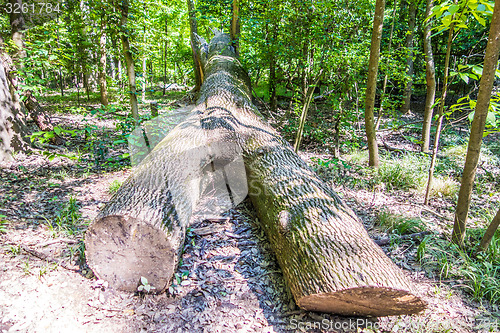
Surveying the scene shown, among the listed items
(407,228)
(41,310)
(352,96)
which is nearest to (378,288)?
(407,228)

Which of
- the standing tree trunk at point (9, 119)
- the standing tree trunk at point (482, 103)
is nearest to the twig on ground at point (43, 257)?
the standing tree trunk at point (9, 119)

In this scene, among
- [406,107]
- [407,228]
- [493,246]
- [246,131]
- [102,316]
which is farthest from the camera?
[406,107]

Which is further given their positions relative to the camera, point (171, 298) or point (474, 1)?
point (171, 298)

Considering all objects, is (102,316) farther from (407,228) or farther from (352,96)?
(352,96)

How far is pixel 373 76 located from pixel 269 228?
Answer: 2.93 metres

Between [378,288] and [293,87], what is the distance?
4577 millimetres

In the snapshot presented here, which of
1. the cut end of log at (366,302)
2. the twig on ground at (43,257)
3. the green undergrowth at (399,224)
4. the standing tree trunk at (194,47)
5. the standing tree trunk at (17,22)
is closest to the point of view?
the cut end of log at (366,302)

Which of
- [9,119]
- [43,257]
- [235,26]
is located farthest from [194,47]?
[43,257]

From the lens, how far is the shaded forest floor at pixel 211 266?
186 centimetres

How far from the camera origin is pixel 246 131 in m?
3.81

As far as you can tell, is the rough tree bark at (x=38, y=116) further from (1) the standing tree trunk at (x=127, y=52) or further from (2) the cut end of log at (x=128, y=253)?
(2) the cut end of log at (x=128, y=253)

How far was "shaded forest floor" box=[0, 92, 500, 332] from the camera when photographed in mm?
1855

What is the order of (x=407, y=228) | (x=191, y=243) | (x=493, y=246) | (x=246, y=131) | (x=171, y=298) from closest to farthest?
1. (x=171, y=298)
2. (x=493, y=246)
3. (x=191, y=243)
4. (x=407, y=228)
5. (x=246, y=131)

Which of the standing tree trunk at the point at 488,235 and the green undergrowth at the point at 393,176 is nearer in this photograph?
the standing tree trunk at the point at 488,235
